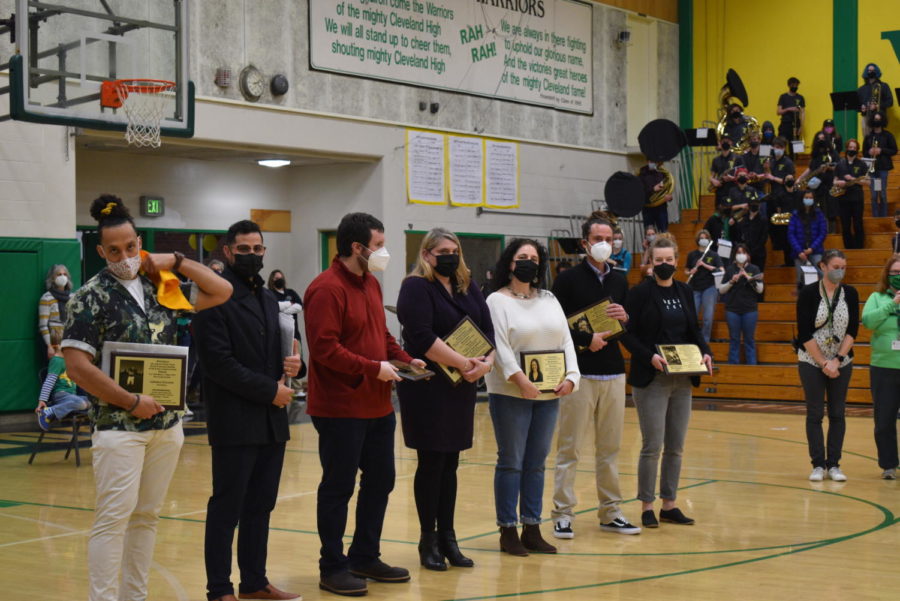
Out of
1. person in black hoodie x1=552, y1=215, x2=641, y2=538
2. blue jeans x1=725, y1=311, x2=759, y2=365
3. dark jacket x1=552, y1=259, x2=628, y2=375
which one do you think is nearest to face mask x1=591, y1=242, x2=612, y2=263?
person in black hoodie x1=552, y1=215, x2=641, y2=538

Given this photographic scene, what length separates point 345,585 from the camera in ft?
17.9

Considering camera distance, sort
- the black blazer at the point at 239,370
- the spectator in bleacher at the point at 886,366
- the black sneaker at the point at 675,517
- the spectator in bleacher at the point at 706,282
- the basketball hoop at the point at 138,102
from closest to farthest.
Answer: the black blazer at the point at 239,370 → the black sneaker at the point at 675,517 → the spectator in bleacher at the point at 886,366 → the basketball hoop at the point at 138,102 → the spectator in bleacher at the point at 706,282

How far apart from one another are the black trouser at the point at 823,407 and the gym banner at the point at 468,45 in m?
8.81

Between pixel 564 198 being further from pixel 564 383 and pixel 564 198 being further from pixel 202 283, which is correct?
pixel 202 283

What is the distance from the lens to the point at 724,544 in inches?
261

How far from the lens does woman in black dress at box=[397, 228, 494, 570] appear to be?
5871 millimetres

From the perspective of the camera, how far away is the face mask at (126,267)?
4484 millimetres

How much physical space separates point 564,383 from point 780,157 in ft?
41.1

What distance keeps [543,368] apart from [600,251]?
1.00 metres

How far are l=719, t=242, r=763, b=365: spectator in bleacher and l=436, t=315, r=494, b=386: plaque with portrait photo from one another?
10.4 m

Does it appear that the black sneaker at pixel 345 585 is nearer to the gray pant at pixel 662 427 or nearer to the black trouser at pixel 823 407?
the gray pant at pixel 662 427

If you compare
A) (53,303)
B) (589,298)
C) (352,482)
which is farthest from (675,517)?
(53,303)

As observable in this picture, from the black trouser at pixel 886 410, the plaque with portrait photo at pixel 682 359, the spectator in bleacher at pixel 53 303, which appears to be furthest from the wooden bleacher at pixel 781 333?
the spectator in bleacher at pixel 53 303

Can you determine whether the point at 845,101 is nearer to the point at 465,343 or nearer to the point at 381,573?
the point at 465,343
